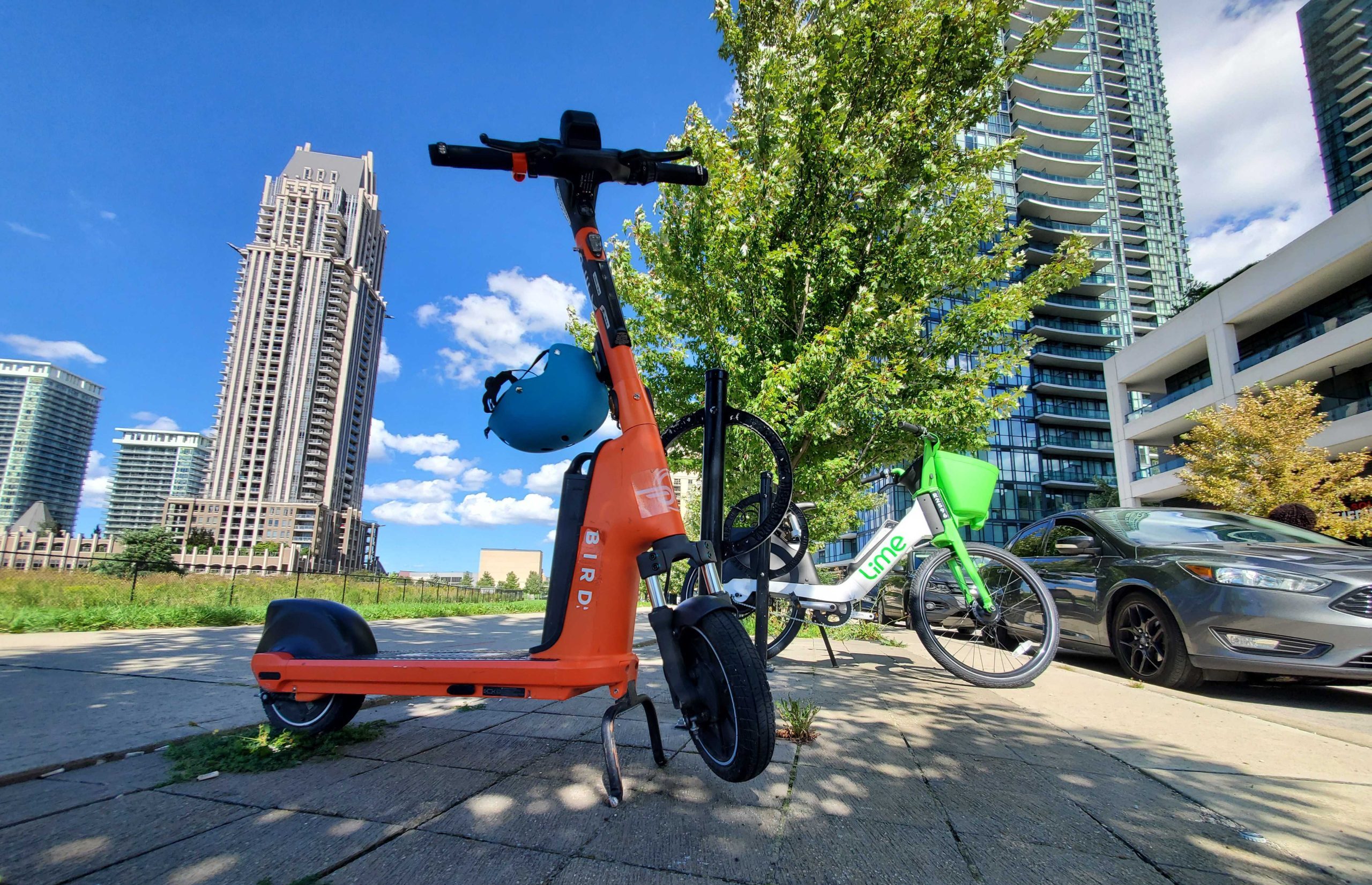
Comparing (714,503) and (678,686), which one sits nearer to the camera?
(678,686)

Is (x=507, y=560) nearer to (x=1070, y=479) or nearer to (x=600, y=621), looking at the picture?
(x=1070, y=479)

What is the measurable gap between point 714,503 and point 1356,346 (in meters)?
29.7

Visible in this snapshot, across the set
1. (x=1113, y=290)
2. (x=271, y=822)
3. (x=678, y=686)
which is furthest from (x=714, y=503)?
(x=1113, y=290)

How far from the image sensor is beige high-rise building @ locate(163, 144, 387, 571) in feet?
395

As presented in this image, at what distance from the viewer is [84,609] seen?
9.18 m

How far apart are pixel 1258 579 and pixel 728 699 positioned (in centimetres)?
383

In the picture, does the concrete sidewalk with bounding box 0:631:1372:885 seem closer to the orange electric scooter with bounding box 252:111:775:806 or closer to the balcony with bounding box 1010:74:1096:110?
the orange electric scooter with bounding box 252:111:775:806

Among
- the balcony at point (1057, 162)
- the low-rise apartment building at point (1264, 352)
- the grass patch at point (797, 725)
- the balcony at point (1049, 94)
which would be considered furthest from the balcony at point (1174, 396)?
the balcony at point (1049, 94)

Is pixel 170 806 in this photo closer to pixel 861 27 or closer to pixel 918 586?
pixel 918 586

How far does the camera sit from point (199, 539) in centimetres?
11344

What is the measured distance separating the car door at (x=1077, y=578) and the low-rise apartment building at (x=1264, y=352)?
904 inches

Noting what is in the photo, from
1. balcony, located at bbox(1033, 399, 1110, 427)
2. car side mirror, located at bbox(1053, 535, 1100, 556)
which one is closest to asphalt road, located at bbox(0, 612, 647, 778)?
car side mirror, located at bbox(1053, 535, 1100, 556)

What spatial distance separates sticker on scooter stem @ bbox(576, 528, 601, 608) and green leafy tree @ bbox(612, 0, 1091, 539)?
5182 mm

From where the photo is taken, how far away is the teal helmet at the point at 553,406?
7.36 ft
